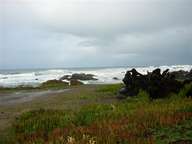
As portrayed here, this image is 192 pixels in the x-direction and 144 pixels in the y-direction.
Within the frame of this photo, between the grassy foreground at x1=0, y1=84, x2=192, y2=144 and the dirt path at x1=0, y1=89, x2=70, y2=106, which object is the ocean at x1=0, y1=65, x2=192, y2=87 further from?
the grassy foreground at x1=0, y1=84, x2=192, y2=144

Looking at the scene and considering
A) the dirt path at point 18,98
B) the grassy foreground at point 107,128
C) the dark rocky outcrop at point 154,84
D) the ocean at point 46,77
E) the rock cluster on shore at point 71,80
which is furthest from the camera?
the ocean at point 46,77

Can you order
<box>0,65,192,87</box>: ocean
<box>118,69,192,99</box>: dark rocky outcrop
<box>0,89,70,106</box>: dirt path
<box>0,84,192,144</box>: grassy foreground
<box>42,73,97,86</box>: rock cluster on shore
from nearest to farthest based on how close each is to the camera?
<box>0,84,192,144</box>: grassy foreground → <box>118,69,192,99</box>: dark rocky outcrop → <box>0,89,70,106</box>: dirt path → <box>42,73,97,86</box>: rock cluster on shore → <box>0,65,192,87</box>: ocean

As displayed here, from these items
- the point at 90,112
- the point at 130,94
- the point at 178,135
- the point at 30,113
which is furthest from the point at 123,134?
the point at 130,94

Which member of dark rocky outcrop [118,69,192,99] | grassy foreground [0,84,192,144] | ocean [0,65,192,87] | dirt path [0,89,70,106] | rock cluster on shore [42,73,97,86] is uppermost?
dark rocky outcrop [118,69,192,99]

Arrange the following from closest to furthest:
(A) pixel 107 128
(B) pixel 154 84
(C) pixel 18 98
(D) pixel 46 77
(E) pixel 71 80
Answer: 1. (A) pixel 107 128
2. (B) pixel 154 84
3. (C) pixel 18 98
4. (E) pixel 71 80
5. (D) pixel 46 77

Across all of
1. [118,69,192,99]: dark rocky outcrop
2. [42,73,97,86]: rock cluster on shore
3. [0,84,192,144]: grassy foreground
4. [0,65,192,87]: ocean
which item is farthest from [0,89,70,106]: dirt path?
[0,65,192,87]: ocean

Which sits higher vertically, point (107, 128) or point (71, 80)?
point (107, 128)

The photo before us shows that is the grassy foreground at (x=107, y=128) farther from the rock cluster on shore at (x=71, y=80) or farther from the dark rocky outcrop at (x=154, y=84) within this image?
the rock cluster on shore at (x=71, y=80)

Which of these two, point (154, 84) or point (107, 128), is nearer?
point (107, 128)

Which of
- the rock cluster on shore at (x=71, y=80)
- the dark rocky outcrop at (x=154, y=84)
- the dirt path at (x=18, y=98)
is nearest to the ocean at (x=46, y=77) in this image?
the rock cluster on shore at (x=71, y=80)

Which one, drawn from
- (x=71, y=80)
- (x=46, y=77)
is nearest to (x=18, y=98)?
(x=71, y=80)

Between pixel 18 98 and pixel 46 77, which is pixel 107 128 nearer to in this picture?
pixel 18 98

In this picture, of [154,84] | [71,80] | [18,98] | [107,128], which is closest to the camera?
[107,128]

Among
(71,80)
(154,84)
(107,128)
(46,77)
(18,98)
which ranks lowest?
(46,77)
